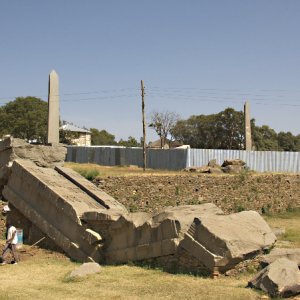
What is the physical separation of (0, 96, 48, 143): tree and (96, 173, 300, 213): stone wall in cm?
3881

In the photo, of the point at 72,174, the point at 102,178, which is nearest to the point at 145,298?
the point at 72,174

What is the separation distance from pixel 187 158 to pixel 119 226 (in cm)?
1688

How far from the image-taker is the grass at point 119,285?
792cm

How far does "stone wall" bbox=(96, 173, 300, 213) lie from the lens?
1806 centimetres

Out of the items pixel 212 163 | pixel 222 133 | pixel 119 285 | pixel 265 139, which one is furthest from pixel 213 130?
pixel 119 285

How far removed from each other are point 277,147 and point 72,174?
61.6 m

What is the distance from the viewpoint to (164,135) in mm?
65562

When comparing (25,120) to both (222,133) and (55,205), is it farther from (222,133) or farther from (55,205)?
Answer: (55,205)

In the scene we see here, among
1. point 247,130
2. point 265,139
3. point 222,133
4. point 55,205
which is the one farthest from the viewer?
point 265,139

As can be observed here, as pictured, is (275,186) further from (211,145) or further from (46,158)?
(211,145)

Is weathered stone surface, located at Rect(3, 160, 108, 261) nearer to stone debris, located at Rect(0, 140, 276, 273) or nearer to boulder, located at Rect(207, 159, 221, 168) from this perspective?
stone debris, located at Rect(0, 140, 276, 273)

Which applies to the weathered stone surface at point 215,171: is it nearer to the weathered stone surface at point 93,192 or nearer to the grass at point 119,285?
the weathered stone surface at point 93,192

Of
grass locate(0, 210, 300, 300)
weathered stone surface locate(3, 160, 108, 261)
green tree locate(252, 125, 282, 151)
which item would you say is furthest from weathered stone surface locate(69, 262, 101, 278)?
green tree locate(252, 125, 282, 151)

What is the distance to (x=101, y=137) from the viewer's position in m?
98.4
